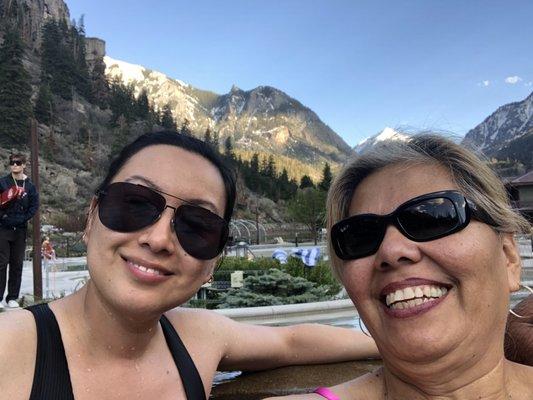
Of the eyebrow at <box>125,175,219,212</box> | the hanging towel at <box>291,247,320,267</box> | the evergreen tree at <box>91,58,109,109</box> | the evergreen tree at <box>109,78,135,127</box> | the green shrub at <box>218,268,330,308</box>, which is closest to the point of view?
the eyebrow at <box>125,175,219,212</box>

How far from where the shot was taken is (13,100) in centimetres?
5119

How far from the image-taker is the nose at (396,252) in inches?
46.7

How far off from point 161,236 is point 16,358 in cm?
55

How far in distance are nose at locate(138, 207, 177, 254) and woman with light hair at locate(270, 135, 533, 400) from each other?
56cm

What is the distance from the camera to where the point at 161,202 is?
1.61 metres

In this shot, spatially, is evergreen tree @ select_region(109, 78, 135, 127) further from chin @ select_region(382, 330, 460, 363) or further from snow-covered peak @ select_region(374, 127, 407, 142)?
chin @ select_region(382, 330, 460, 363)

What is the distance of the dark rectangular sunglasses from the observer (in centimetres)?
158

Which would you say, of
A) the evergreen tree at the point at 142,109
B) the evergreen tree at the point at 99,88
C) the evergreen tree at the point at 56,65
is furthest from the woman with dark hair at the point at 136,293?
the evergreen tree at the point at 99,88

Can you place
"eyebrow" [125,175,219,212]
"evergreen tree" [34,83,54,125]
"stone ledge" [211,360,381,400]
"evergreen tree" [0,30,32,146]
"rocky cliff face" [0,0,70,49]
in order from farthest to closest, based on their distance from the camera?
"rocky cliff face" [0,0,70,49]
"evergreen tree" [34,83,54,125]
"evergreen tree" [0,30,32,146]
"stone ledge" [211,360,381,400]
"eyebrow" [125,175,219,212]

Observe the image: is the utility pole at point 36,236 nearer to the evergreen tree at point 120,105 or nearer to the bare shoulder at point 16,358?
the bare shoulder at point 16,358

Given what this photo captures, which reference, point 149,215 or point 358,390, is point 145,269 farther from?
point 358,390

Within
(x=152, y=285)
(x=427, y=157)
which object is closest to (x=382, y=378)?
(x=427, y=157)

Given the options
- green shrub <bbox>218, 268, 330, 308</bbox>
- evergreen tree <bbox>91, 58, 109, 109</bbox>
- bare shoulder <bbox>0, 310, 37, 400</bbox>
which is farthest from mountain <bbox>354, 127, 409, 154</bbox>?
evergreen tree <bbox>91, 58, 109, 109</bbox>

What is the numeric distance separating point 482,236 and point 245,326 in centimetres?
124
